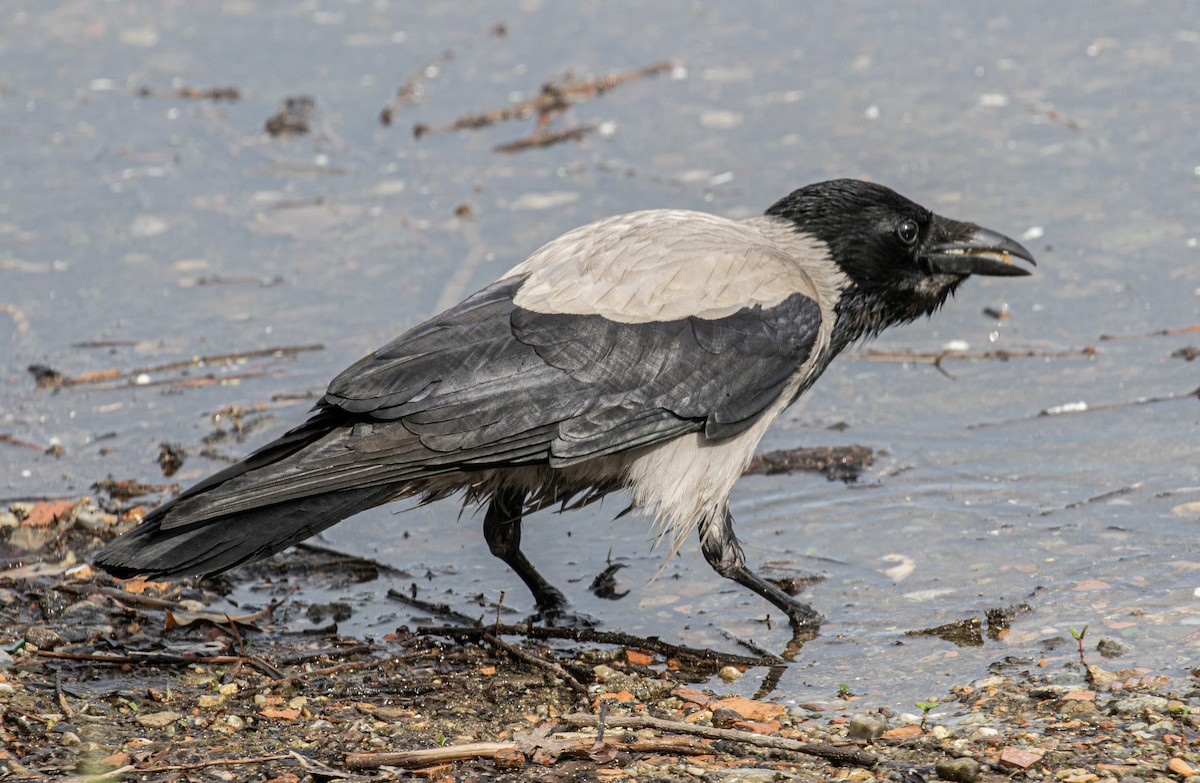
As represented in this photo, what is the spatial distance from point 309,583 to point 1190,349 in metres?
4.21

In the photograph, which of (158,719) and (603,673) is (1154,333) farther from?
(158,719)

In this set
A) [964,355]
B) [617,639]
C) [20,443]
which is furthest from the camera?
[964,355]

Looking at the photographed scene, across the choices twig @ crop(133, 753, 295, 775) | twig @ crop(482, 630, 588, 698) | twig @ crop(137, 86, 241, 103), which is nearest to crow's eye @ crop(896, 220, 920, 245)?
twig @ crop(482, 630, 588, 698)

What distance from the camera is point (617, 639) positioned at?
5348 millimetres

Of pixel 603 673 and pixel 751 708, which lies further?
pixel 603 673

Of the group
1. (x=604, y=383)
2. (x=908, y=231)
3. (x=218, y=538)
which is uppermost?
(x=908, y=231)

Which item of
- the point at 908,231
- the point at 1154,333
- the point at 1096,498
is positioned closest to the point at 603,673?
the point at 908,231

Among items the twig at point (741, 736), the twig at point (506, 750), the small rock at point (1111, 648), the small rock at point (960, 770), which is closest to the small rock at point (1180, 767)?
the small rock at point (960, 770)

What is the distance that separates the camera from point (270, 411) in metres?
7.25

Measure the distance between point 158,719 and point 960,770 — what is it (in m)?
2.29

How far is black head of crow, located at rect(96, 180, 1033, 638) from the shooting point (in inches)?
191

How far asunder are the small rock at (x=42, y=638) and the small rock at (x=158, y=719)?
0.72 metres

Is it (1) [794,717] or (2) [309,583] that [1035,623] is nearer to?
(1) [794,717]

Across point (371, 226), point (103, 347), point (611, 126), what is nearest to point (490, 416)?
point (103, 347)
